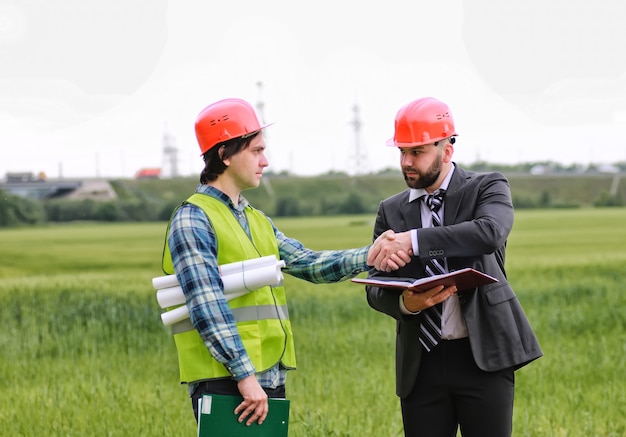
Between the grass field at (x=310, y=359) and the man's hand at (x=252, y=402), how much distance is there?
2129 mm

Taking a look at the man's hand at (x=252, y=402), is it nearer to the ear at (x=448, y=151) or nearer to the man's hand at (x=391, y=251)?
the man's hand at (x=391, y=251)

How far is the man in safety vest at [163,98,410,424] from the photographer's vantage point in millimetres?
3334

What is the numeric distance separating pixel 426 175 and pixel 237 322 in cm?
105

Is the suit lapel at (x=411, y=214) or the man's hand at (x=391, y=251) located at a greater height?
the suit lapel at (x=411, y=214)

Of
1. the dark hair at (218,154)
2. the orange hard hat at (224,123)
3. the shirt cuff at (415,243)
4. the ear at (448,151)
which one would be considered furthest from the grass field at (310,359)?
the orange hard hat at (224,123)

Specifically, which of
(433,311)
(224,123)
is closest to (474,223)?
(433,311)

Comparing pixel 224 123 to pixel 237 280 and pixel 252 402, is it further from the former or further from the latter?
pixel 252 402

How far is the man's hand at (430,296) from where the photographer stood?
3.54m

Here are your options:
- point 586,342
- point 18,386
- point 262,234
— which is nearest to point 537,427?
point 262,234

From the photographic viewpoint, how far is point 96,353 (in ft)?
35.1

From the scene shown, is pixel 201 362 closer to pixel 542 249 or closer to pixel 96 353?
pixel 96 353

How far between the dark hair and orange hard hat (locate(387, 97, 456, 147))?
645 millimetres

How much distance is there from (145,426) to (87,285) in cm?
936

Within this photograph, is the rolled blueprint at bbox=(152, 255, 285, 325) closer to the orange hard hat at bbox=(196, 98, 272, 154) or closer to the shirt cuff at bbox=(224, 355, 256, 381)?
the shirt cuff at bbox=(224, 355, 256, 381)
